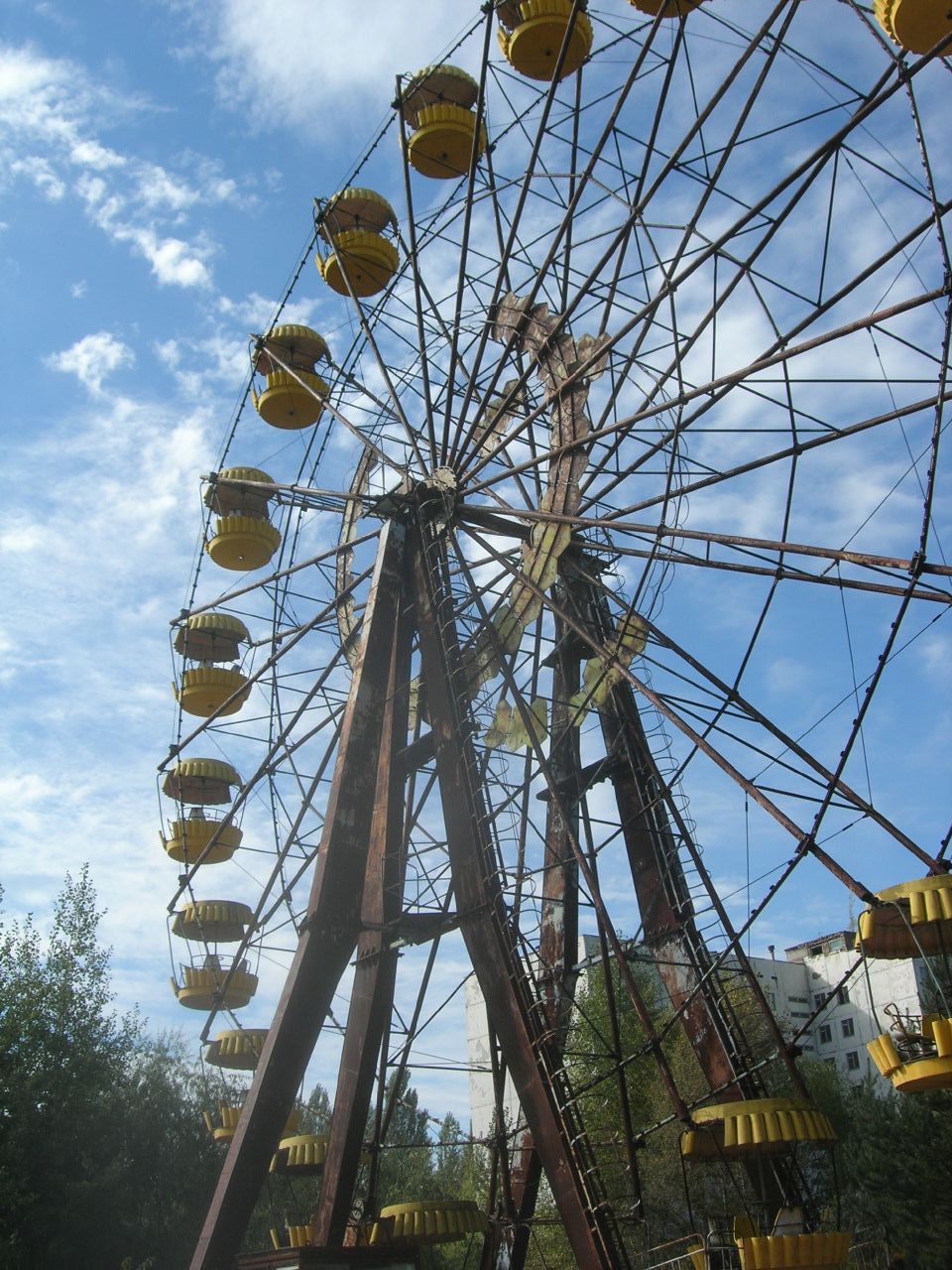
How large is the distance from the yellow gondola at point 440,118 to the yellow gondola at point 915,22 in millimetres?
8010

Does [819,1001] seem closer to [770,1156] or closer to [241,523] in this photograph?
[241,523]

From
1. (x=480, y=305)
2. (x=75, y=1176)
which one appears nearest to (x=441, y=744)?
(x=480, y=305)

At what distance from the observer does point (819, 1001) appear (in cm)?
4638

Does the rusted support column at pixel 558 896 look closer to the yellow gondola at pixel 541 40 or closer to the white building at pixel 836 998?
the yellow gondola at pixel 541 40

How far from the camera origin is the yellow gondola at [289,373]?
20.5 m

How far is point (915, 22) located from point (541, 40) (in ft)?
22.4

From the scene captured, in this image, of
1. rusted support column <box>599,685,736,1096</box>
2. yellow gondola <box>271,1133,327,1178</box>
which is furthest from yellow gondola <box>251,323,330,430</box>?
yellow gondola <box>271,1133,327,1178</box>

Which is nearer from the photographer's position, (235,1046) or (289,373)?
(235,1046)

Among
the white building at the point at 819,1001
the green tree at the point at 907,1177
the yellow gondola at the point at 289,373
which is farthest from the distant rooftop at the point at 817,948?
the yellow gondola at the point at 289,373

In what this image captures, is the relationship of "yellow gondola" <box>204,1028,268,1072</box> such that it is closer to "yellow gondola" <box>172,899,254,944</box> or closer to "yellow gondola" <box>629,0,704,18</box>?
"yellow gondola" <box>172,899,254,944</box>

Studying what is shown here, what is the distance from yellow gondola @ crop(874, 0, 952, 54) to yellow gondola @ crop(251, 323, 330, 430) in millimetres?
11659

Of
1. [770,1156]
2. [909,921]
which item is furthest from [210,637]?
[909,921]

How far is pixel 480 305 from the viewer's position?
17.5m

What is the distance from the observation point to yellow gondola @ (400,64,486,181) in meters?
17.6
